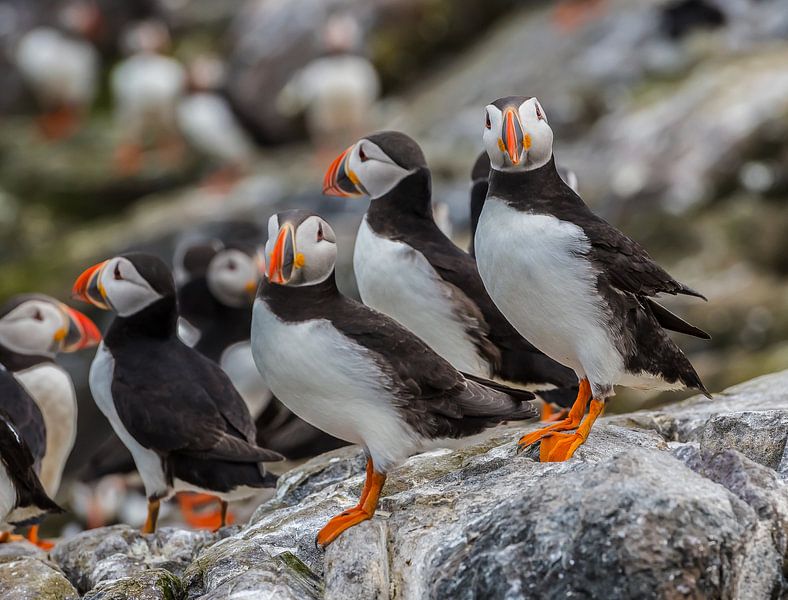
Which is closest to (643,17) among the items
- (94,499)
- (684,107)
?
(684,107)

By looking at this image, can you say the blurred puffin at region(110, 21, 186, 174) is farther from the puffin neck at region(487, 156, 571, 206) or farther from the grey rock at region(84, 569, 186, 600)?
the grey rock at region(84, 569, 186, 600)

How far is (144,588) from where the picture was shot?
470 cm

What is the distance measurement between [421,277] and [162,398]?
1.33 meters

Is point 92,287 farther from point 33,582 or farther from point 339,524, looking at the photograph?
point 339,524

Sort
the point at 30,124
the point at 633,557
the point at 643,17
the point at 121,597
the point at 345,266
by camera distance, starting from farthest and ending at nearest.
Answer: the point at 30,124, the point at 643,17, the point at 345,266, the point at 121,597, the point at 633,557

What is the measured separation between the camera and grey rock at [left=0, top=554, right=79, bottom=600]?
5.21m

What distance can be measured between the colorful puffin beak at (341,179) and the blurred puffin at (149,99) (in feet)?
38.1

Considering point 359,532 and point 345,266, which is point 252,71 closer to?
point 345,266

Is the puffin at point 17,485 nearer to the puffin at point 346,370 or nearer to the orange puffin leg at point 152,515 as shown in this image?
the orange puffin leg at point 152,515

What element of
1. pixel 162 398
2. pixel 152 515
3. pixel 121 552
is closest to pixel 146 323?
pixel 162 398

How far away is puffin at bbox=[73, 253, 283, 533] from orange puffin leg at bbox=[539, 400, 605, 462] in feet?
4.82

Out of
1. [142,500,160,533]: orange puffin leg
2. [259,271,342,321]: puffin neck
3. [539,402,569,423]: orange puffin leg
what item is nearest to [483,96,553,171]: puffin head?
[259,271,342,321]: puffin neck

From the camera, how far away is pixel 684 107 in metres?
12.3

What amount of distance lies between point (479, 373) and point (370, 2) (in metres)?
12.4
